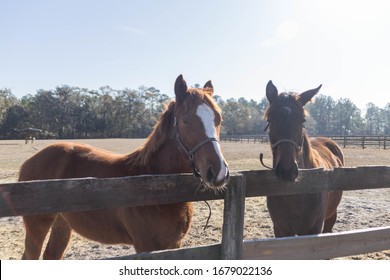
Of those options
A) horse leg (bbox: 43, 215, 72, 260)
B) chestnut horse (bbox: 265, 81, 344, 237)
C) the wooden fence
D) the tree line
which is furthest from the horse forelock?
the tree line

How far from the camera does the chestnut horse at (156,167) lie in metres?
2.49

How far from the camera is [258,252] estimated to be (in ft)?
8.34

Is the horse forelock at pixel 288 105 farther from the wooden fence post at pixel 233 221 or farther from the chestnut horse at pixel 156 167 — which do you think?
the wooden fence post at pixel 233 221

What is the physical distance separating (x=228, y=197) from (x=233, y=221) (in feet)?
0.62

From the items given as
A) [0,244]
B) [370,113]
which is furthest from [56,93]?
[370,113]

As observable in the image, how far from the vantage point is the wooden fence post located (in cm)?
244

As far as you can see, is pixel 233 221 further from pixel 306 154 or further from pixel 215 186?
pixel 306 154

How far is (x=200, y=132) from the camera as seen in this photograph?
2514 millimetres

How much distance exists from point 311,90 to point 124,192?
8.75 ft

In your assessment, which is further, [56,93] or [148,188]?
[56,93]

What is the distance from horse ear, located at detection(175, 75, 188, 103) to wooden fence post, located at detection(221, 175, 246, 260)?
0.88 metres

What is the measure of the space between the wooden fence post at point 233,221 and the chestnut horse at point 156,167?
30 cm

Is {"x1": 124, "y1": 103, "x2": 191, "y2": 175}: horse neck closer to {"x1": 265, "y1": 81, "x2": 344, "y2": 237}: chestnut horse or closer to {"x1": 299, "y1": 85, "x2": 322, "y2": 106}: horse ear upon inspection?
{"x1": 265, "y1": 81, "x2": 344, "y2": 237}: chestnut horse
